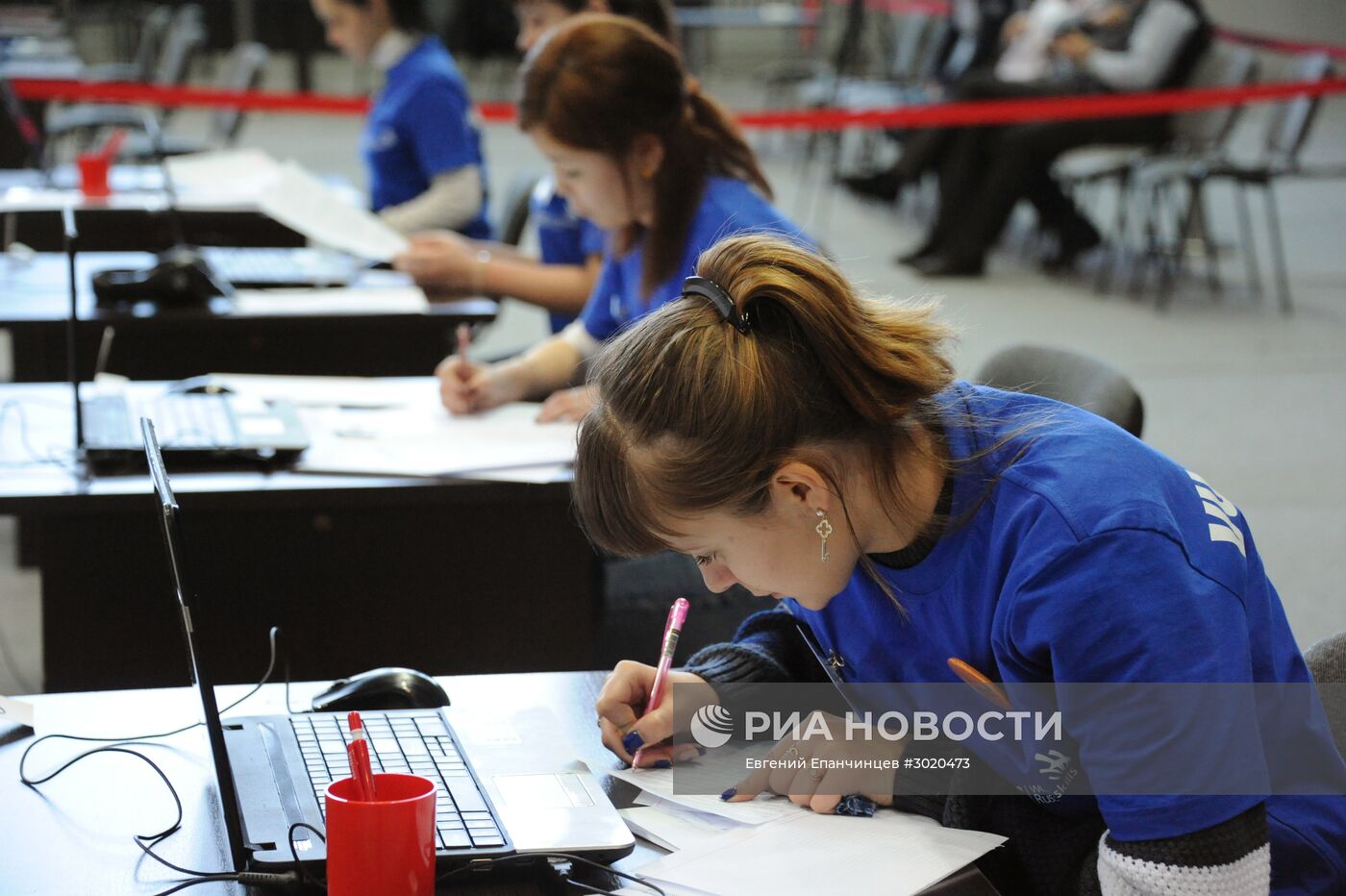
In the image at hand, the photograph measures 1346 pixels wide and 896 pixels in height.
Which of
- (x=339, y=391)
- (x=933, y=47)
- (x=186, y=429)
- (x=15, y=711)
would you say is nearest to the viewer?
(x=15, y=711)

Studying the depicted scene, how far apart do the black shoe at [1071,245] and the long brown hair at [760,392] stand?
559 cm

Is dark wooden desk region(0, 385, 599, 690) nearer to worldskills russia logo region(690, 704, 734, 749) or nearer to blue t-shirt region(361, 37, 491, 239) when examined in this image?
worldskills russia logo region(690, 704, 734, 749)

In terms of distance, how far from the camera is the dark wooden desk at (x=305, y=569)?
1.79 m

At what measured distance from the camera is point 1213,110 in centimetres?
578

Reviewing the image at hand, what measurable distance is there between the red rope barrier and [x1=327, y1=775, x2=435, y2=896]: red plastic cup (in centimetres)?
406

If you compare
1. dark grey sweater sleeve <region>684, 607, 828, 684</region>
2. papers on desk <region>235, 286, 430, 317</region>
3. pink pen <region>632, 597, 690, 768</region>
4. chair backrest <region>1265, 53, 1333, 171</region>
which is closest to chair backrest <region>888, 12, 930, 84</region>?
chair backrest <region>1265, 53, 1333, 171</region>

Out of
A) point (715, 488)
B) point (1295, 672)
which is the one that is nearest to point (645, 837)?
point (715, 488)

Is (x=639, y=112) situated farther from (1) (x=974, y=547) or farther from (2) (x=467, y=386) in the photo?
(1) (x=974, y=547)

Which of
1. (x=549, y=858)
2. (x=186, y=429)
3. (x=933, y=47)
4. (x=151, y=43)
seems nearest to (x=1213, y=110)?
(x=933, y=47)

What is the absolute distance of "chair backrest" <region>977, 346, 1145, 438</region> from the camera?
1.62m

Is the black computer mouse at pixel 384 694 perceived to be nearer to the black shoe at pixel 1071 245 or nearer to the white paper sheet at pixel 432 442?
the white paper sheet at pixel 432 442

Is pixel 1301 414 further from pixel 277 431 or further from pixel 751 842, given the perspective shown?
pixel 751 842

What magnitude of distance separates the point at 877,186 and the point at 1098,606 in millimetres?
7141

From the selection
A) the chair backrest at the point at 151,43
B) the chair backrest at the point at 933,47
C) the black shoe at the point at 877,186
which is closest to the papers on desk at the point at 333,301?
the black shoe at the point at 877,186
